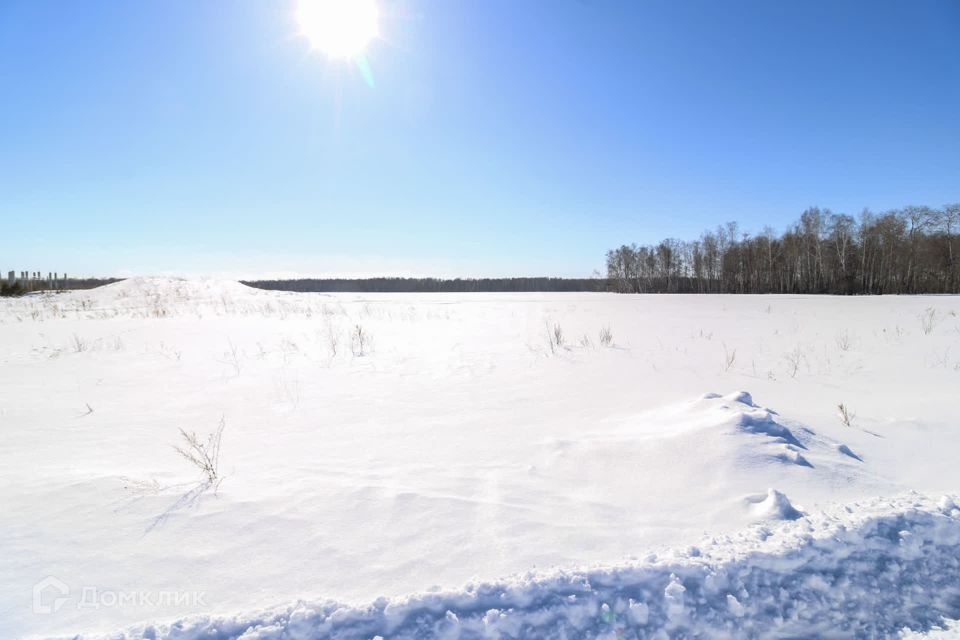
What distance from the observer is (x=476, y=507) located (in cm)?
243

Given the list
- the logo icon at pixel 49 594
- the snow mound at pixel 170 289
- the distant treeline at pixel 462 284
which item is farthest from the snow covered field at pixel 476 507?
the distant treeline at pixel 462 284

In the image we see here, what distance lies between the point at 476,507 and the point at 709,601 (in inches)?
48.4

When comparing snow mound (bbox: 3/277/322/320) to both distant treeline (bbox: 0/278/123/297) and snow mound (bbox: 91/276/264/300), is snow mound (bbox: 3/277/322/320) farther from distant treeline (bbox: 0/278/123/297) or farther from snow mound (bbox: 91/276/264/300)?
distant treeline (bbox: 0/278/123/297)

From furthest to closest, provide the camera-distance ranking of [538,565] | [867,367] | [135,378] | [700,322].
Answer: [700,322], [867,367], [135,378], [538,565]

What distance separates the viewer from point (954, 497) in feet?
7.98

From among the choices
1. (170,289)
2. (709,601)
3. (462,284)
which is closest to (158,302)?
(170,289)

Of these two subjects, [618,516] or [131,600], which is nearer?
[131,600]

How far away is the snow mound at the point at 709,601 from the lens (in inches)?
62.2

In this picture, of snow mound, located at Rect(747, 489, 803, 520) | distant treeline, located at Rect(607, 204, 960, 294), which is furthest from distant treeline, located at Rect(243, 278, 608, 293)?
snow mound, located at Rect(747, 489, 803, 520)

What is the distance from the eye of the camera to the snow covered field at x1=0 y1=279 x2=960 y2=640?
1.69 meters

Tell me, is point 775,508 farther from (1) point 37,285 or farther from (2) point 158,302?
(1) point 37,285

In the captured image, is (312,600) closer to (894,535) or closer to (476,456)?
(476,456)

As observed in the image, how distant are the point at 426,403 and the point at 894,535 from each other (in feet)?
12.3

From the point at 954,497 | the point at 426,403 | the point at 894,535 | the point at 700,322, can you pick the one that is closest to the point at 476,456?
the point at 426,403
